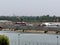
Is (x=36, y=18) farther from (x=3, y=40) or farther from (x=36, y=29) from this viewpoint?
(x=3, y=40)

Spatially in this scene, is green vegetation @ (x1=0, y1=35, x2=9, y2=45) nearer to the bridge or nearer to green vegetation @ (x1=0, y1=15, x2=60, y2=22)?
the bridge

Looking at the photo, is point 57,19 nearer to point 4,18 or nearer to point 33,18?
point 33,18

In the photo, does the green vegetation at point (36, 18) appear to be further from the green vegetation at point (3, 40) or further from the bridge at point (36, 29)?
the green vegetation at point (3, 40)

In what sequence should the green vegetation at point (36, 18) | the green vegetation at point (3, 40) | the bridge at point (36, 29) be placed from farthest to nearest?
the green vegetation at point (36, 18)
the bridge at point (36, 29)
the green vegetation at point (3, 40)

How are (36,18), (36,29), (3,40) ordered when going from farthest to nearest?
(36,18), (36,29), (3,40)

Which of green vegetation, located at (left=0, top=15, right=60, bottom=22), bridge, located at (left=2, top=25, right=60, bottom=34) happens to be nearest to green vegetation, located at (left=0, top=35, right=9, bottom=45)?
bridge, located at (left=2, top=25, right=60, bottom=34)

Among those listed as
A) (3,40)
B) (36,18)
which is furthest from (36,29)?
(3,40)

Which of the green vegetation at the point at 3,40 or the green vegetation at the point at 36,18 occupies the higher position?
the green vegetation at the point at 3,40

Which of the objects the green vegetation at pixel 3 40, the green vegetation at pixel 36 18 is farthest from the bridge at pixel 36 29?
the green vegetation at pixel 3 40

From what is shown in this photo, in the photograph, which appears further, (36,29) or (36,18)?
(36,18)

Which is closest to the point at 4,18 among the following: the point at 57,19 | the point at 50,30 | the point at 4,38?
the point at 57,19

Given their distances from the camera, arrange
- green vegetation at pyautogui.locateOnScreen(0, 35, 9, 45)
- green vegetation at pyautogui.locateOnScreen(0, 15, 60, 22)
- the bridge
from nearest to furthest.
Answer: green vegetation at pyautogui.locateOnScreen(0, 35, 9, 45), the bridge, green vegetation at pyautogui.locateOnScreen(0, 15, 60, 22)

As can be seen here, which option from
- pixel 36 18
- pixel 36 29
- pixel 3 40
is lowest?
pixel 36 18

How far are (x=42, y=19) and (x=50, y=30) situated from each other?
27.1 meters
